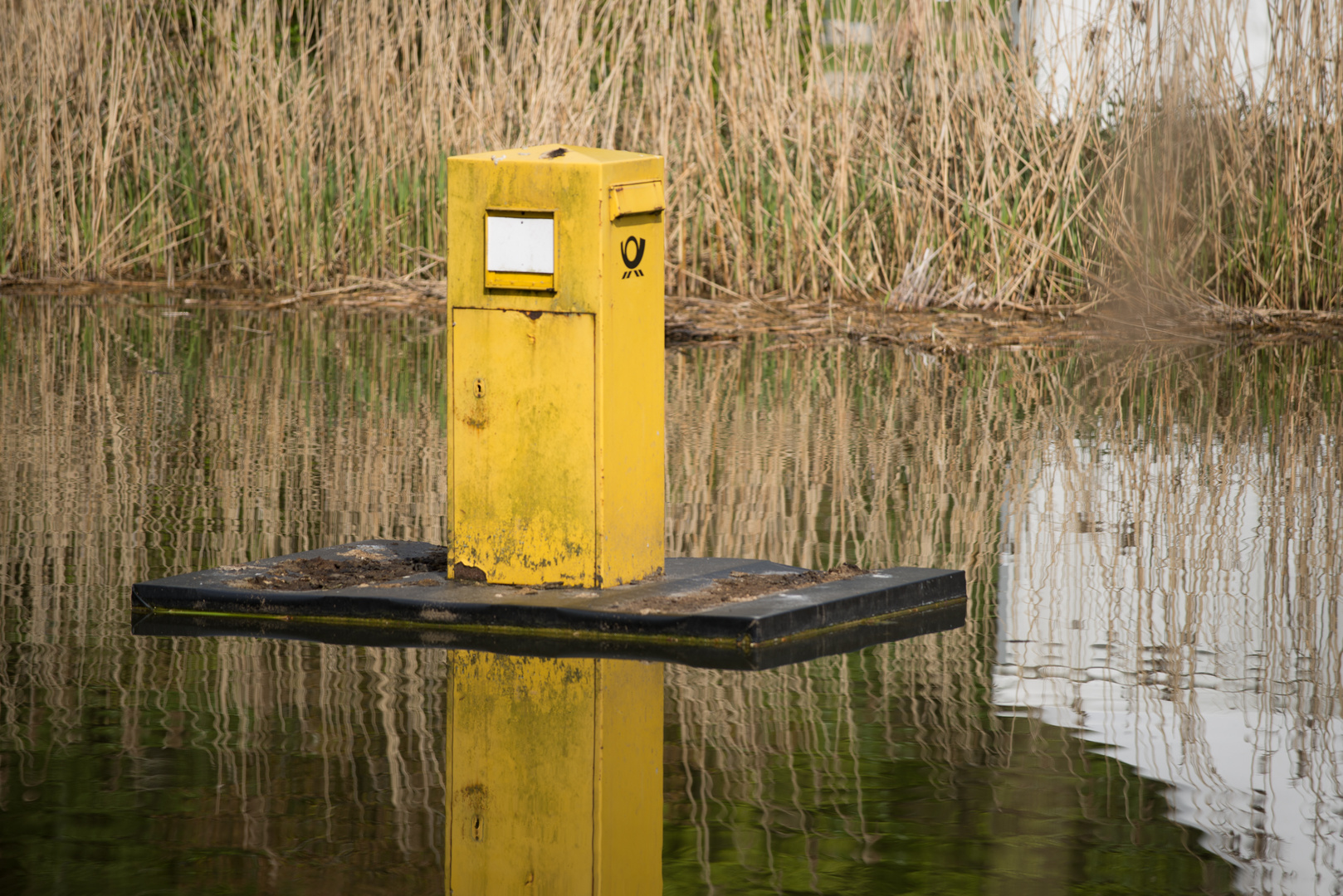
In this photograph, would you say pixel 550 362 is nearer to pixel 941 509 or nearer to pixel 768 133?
pixel 941 509

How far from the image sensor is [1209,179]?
10.8 metres

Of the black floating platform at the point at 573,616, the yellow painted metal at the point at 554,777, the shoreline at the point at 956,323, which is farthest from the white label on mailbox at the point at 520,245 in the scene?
the shoreline at the point at 956,323

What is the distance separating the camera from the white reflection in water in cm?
346

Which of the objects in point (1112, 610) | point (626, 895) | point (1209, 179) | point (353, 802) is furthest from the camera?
point (1209, 179)

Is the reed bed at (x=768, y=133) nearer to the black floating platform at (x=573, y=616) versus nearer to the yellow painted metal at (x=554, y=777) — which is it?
the black floating platform at (x=573, y=616)

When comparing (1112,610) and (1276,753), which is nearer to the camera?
(1276,753)

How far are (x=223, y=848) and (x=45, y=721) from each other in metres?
0.91

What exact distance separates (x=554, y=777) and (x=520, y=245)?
1614 millimetres

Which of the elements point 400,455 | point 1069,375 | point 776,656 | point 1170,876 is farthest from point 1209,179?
point 1170,876

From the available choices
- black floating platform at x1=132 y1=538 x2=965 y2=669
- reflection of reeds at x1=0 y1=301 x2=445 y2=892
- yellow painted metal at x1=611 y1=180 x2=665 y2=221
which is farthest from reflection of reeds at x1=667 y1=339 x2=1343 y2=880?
yellow painted metal at x1=611 y1=180 x2=665 y2=221

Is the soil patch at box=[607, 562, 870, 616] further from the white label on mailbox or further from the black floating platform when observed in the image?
the white label on mailbox

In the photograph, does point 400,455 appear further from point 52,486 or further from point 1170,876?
point 1170,876

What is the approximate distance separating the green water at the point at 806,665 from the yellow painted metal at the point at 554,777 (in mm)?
52

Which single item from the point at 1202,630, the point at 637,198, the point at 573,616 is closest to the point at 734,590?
the point at 573,616
